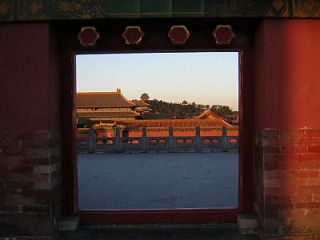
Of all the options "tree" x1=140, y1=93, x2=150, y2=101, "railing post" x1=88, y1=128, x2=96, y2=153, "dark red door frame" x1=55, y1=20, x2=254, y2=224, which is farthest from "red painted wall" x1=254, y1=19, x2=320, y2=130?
"tree" x1=140, y1=93, x2=150, y2=101

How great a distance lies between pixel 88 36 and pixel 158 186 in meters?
5.11

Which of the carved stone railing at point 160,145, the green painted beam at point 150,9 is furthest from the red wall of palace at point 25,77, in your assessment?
the carved stone railing at point 160,145

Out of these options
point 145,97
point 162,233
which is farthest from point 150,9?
point 145,97

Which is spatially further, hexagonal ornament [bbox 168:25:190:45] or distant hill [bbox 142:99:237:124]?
distant hill [bbox 142:99:237:124]

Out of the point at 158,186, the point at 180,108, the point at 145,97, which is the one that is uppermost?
the point at 145,97

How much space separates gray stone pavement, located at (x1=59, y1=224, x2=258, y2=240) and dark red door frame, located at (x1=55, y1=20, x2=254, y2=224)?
111mm

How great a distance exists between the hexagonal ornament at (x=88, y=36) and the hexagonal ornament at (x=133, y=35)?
37 centimetres

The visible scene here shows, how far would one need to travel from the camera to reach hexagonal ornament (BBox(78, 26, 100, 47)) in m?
4.79

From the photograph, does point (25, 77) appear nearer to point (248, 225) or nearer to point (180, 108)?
point (248, 225)

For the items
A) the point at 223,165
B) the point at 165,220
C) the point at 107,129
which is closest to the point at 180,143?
the point at 223,165

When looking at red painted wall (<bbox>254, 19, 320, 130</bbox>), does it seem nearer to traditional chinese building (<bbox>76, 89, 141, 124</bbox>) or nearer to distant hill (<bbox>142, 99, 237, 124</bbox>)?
traditional chinese building (<bbox>76, 89, 141, 124</bbox>)

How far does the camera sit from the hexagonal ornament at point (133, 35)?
189 inches

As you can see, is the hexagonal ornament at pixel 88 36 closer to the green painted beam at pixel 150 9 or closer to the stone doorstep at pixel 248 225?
the green painted beam at pixel 150 9

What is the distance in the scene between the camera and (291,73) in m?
4.61
